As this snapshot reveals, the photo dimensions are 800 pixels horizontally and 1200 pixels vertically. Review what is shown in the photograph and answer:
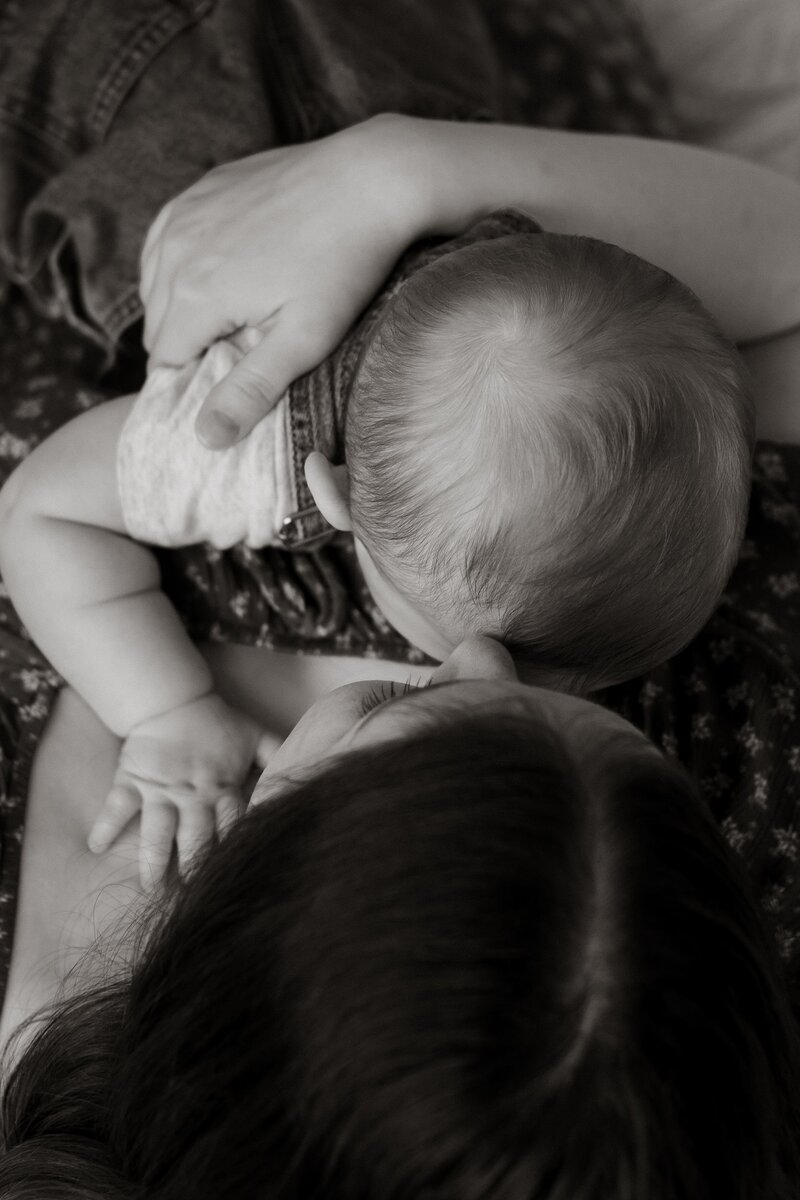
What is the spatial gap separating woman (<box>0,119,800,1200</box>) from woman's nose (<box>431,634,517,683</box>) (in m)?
0.08

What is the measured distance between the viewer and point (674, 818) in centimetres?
46

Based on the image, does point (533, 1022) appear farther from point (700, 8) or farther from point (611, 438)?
point (700, 8)

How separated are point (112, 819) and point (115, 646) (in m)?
0.13

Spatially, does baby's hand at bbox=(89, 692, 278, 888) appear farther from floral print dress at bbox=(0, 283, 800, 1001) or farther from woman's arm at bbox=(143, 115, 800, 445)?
woman's arm at bbox=(143, 115, 800, 445)

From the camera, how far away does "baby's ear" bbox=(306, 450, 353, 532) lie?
72cm

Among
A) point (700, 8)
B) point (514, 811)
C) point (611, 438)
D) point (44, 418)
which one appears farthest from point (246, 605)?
point (700, 8)

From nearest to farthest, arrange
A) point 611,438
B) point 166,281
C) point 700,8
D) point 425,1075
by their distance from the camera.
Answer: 1. point 425,1075
2. point 611,438
3. point 166,281
4. point 700,8

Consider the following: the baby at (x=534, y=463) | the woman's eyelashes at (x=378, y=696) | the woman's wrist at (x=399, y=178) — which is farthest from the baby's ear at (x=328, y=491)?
the woman's wrist at (x=399, y=178)

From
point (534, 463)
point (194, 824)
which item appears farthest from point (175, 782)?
point (534, 463)

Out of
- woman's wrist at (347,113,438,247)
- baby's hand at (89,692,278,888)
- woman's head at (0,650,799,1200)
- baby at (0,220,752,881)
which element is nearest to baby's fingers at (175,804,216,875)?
baby's hand at (89,692,278,888)

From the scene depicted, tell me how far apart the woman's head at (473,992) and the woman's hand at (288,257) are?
1.31ft

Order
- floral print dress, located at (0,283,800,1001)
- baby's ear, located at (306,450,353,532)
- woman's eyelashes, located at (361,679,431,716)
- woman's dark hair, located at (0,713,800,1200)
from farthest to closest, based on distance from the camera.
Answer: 1. floral print dress, located at (0,283,800,1001)
2. baby's ear, located at (306,450,353,532)
3. woman's eyelashes, located at (361,679,431,716)
4. woman's dark hair, located at (0,713,800,1200)

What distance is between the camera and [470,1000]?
0.41 m

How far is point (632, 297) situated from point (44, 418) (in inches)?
21.7
